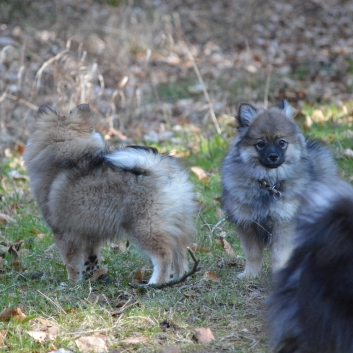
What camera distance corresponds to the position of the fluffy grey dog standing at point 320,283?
2.52m

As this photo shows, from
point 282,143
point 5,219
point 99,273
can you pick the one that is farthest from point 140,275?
point 5,219

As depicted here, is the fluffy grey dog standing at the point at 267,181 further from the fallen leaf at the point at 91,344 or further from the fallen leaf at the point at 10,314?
the fallen leaf at the point at 10,314

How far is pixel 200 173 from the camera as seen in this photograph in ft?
22.5

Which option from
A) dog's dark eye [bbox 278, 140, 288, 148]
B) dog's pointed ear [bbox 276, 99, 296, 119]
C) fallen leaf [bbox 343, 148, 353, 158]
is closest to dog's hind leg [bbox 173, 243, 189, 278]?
dog's dark eye [bbox 278, 140, 288, 148]

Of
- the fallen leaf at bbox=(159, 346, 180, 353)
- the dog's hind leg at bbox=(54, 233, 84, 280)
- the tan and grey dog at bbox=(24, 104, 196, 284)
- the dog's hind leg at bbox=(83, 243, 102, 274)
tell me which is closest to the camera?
the fallen leaf at bbox=(159, 346, 180, 353)

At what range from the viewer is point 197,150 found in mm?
7852

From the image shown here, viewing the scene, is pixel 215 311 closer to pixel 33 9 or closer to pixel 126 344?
pixel 126 344

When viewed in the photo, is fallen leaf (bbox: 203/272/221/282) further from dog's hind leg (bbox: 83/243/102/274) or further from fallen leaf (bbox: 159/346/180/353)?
fallen leaf (bbox: 159/346/180/353)

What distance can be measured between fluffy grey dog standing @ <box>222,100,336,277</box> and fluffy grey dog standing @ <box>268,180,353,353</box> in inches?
65.3

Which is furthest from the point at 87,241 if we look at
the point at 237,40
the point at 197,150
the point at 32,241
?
the point at 237,40

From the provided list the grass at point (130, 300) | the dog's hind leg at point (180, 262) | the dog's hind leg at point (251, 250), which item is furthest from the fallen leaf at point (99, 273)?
the dog's hind leg at point (251, 250)

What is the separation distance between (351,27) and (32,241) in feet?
35.0

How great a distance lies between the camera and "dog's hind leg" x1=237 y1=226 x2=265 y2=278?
4582mm

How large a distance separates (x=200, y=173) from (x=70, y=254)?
98.7 inches
